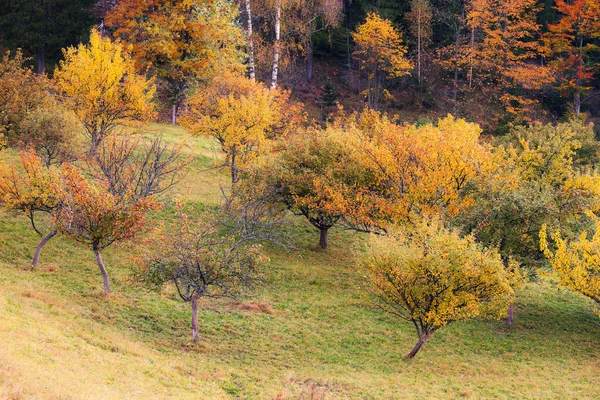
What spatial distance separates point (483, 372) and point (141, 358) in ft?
47.1

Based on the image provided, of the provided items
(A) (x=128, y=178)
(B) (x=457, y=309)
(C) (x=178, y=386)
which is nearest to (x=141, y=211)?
(A) (x=128, y=178)

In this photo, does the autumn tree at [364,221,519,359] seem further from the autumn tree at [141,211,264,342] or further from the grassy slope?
the autumn tree at [141,211,264,342]

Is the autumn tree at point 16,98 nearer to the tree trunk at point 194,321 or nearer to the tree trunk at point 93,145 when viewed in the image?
the tree trunk at point 93,145

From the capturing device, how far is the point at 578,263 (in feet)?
93.2

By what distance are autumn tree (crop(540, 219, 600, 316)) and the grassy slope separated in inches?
147

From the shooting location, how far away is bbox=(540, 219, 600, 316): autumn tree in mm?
28172

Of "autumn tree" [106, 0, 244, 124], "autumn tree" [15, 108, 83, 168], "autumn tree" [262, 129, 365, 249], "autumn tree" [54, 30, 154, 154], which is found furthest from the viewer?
"autumn tree" [106, 0, 244, 124]

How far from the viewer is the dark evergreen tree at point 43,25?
57.9m

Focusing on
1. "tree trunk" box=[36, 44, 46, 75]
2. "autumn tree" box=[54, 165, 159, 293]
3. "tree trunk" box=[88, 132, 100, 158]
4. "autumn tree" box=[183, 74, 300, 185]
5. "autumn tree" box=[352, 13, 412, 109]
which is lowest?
"autumn tree" box=[54, 165, 159, 293]

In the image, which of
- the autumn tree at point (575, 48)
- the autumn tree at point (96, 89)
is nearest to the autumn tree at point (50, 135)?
the autumn tree at point (96, 89)

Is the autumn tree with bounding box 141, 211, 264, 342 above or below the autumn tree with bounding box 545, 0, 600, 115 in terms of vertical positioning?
below

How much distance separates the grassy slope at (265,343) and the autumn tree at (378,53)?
3412 centimetres

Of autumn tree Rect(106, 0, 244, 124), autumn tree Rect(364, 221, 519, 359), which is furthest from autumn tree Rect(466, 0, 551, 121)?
autumn tree Rect(364, 221, 519, 359)

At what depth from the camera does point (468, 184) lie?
33.6m
